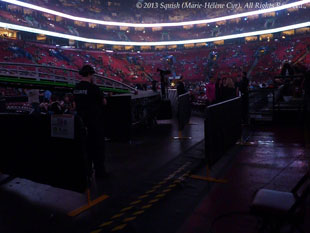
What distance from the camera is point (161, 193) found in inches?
145

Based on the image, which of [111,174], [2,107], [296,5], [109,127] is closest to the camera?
[111,174]

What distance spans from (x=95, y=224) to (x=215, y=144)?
237 cm

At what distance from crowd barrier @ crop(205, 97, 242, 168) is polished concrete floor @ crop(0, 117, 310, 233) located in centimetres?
43

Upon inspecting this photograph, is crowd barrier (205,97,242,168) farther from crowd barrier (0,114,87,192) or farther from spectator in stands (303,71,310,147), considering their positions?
crowd barrier (0,114,87,192)

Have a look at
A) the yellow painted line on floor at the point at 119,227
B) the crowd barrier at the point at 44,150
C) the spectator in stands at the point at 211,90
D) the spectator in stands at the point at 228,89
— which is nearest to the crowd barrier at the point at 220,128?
the spectator in stands at the point at 228,89

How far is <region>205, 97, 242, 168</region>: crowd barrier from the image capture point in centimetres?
397

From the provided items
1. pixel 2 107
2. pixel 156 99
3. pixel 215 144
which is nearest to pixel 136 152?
pixel 215 144

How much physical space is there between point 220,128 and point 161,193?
1693 millimetres

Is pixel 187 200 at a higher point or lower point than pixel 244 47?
lower

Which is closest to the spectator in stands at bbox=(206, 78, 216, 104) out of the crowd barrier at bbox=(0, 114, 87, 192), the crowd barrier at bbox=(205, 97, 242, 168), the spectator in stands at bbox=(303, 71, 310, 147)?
the crowd barrier at bbox=(205, 97, 242, 168)

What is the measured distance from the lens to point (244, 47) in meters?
47.9

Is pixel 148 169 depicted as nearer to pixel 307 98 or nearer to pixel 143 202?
pixel 143 202

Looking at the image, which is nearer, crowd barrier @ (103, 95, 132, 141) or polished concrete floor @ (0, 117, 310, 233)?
polished concrete floor @ (0, 117, 310, 233)

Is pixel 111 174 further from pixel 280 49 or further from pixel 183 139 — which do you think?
pixel 280 49
